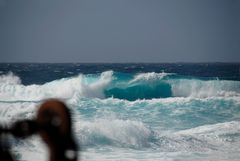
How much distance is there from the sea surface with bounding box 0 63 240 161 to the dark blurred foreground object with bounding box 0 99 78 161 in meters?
2.31

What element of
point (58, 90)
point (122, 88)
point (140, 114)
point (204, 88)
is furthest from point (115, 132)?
point (204, 88)

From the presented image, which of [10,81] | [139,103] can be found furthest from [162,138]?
[10,81]

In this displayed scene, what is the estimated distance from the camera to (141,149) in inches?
279

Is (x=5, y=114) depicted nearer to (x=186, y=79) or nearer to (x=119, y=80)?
(x=119, y=80)

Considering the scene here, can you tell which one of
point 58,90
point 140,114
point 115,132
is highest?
point 58,90

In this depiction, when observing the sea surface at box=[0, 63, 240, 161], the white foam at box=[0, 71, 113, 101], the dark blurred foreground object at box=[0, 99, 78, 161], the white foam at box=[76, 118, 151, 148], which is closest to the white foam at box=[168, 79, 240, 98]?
the sea surface at box=[0, 63, 240, 161]

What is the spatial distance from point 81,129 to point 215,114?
4.12 metres

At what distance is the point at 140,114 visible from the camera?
1011 cm

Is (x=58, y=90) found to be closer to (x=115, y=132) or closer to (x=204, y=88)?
(x=204, y=88)

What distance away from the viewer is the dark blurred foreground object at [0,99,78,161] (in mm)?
381

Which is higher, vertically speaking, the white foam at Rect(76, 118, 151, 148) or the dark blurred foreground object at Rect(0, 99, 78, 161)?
the dark blurred foreground object at Rect(0, 99, 78, 161)

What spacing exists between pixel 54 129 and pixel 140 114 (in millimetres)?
9790

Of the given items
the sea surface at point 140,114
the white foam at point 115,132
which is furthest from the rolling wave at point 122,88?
the white foam at point 115,132

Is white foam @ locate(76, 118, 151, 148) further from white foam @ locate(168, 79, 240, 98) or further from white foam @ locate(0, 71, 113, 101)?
white foam @ locate(168, 79, 240, 98)
